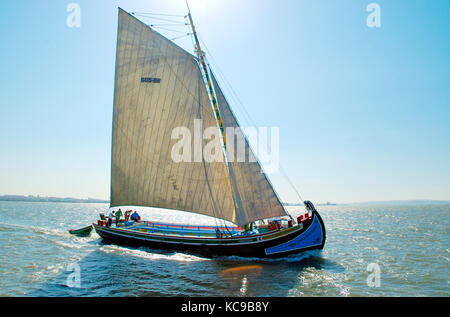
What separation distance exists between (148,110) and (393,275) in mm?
21371

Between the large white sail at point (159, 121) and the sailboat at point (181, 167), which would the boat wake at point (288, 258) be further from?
the large white sail at point (159, 121)

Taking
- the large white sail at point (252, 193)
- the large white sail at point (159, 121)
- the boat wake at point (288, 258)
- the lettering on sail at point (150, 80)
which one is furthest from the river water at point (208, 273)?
the lettering on sail at point (150, 80)

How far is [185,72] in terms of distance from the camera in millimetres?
20953

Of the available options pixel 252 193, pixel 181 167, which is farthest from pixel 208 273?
pixel 181 167

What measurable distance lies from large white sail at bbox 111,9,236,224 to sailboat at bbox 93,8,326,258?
0.08 metres

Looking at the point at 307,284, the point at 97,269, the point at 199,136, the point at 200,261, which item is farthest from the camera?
the point at 199,136

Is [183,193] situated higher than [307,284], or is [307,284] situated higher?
[183,193]

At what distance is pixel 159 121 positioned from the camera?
21359 mm

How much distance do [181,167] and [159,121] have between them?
4219mm

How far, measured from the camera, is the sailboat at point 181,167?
19.3m

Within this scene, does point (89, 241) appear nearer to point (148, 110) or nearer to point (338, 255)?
point (148, 110)

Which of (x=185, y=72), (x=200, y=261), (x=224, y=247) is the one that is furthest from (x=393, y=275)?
(x=185, y=72)

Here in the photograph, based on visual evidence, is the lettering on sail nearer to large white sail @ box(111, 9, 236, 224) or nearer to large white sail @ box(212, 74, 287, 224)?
large white sail @ box(111, 9, 236, 224)
